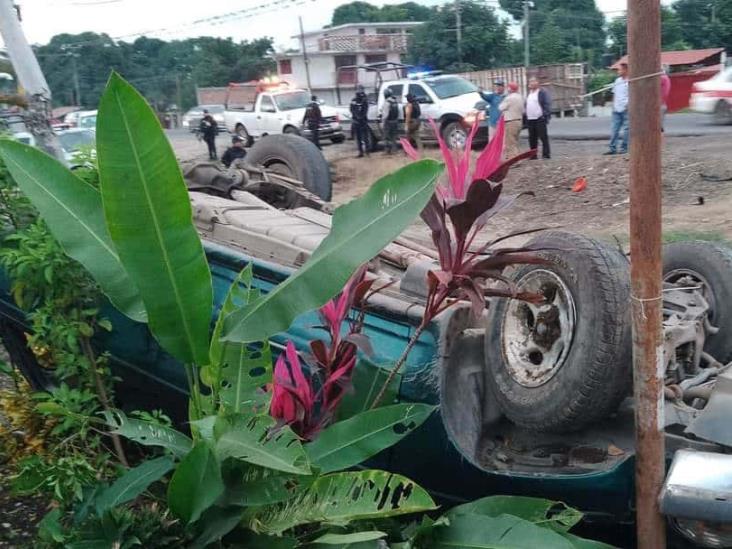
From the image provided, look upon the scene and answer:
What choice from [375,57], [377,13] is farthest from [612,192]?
[377,13]

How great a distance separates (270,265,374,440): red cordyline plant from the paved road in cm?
1521

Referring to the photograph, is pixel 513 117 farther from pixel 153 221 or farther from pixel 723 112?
pixel 153 221

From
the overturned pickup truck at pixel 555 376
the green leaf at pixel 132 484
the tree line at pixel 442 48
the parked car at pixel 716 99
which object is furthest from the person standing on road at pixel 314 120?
the green leaf at pixel 132 484

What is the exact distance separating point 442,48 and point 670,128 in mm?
24097

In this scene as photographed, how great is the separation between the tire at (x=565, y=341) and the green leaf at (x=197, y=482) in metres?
1.24

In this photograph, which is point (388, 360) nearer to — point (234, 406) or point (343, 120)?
point (234, 406)

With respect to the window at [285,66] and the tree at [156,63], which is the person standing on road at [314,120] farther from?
the window at [285,66]

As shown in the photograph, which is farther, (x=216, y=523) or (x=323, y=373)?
(x=323, y=373)

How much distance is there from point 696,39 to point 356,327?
1670 inches

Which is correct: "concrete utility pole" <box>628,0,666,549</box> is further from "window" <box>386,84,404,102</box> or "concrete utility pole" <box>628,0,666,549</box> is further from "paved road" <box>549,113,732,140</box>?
"window" <box>386,84,404,102</box>

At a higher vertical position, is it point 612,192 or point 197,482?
point 197,482

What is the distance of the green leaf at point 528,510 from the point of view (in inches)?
109

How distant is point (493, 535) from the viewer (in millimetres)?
2652

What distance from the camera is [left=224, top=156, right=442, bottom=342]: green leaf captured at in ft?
7.94
